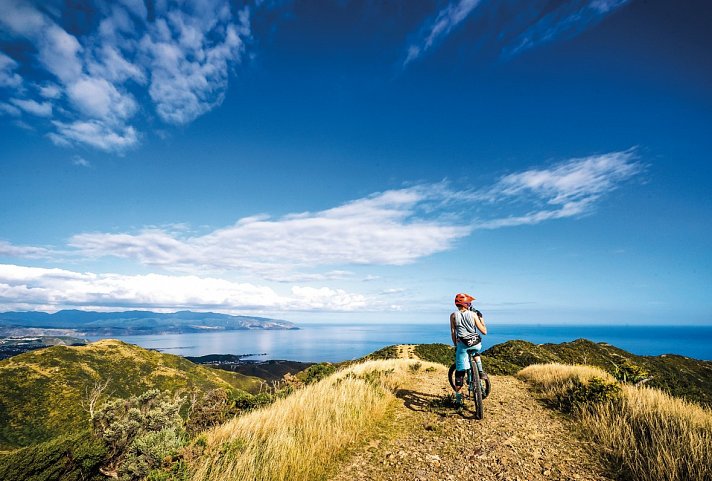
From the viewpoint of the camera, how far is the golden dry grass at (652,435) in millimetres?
4555

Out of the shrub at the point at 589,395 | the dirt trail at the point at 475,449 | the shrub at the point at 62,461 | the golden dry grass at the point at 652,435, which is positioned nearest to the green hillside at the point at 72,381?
the shrub at the point at 62,461

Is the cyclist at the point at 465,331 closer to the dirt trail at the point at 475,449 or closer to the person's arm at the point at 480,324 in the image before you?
the person's arm at the point at 480,324

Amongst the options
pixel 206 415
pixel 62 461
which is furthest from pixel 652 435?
pixel 62 461

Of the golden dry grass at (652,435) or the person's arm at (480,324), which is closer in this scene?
the golden dry grass at (652,435)

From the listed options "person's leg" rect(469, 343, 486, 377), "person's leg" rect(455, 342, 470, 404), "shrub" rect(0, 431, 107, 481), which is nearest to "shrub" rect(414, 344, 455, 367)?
"person's leg" rect(469, 343, 486, 377)

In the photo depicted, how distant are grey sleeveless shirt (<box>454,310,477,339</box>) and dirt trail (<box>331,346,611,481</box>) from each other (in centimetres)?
194

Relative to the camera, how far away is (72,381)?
269 ft

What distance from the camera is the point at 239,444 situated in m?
5.34

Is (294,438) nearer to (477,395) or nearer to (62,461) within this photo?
(477,395)

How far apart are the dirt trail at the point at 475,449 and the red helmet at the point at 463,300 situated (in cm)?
263

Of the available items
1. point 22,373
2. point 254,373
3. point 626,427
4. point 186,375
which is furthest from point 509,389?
point 254,373

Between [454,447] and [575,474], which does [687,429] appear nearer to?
[575,474]

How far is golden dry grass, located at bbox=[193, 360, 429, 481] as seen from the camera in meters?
4.62

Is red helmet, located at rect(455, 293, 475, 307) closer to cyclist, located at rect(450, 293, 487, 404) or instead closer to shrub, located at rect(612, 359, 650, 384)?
cyclist, located at rect(450, 293, 487, 404)
